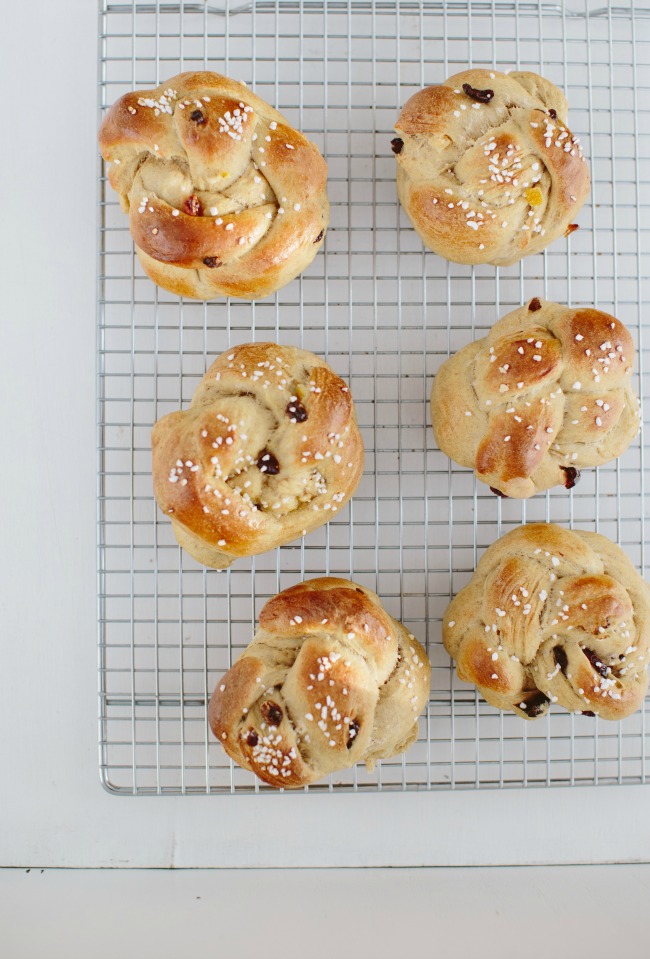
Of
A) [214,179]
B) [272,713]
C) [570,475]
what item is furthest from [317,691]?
[214,179]

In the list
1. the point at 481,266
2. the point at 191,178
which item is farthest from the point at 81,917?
the point at 481,266

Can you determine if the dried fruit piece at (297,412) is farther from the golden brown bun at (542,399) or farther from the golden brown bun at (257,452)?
the golden brown bun at (542,399)

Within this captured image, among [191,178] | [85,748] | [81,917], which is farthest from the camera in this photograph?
[85,748]

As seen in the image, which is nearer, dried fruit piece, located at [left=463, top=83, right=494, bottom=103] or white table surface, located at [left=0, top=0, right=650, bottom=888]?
dried fruit piece, located at [left=463, top=83, right=494, bottom=103]

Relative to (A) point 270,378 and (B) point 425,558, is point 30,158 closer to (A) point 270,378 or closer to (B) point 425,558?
(A) point 270,378

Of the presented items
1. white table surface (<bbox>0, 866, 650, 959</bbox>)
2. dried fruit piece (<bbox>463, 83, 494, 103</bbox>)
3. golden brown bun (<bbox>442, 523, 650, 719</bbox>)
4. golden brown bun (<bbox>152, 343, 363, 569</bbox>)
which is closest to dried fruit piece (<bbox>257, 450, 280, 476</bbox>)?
golden brown bun (<bbox>152, 343, 363, 569</bbox>)

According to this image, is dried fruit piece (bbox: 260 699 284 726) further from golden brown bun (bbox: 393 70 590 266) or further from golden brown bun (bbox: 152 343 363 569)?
golden brown bun (bbox: 393 70 590 266)
